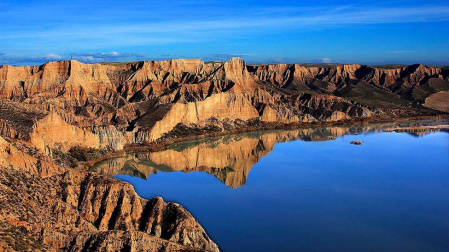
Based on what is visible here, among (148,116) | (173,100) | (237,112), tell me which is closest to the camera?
(148,116)

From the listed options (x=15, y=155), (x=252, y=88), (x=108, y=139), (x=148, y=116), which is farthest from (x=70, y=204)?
(x=252, y=88)

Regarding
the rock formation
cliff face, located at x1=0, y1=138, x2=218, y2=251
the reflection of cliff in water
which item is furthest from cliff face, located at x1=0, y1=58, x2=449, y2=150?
cliff face, located at x1=0, y1=138, x2=218, y2=251

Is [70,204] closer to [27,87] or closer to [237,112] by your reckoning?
[237,112]

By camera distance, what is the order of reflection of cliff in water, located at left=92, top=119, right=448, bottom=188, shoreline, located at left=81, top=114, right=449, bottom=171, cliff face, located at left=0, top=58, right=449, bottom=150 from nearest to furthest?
reflection of cliff in water, located at left=92, top=119, right=448, bottom=188 < shoreline, located at left=81, top=114, right=449, bottom=171 < cliff face, located at left=0, top=58, right=449, bottom=150

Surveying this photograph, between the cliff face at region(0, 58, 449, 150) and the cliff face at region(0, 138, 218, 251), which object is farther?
the cliff face at region(0, 58, 449, 150)

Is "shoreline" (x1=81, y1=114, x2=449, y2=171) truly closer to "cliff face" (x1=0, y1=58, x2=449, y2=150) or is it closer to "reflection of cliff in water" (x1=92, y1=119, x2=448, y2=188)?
"reflection of cliff in water" (x1=92, y1=119, x2=448, y2=188)

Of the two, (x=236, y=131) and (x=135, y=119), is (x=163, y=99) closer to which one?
(x=135, y=119)
